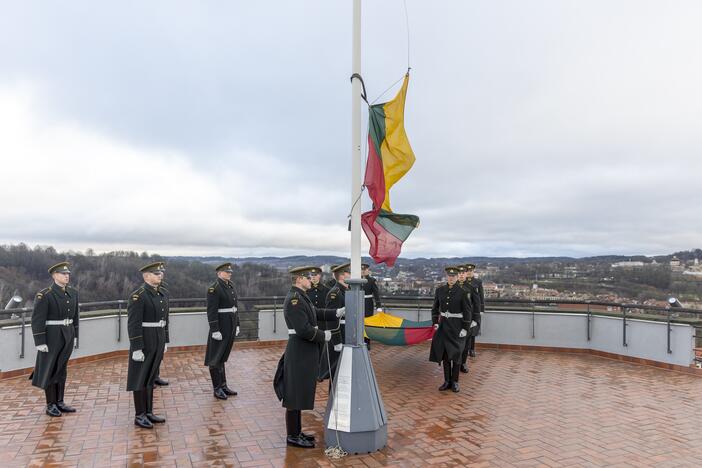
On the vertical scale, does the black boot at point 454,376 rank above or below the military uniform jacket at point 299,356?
below

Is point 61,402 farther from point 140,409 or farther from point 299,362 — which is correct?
point 299,362

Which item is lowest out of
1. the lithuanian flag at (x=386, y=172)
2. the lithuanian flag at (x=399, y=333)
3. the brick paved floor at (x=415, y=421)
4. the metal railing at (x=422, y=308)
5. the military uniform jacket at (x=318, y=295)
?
the brick paved floor at (x=415, y=421)

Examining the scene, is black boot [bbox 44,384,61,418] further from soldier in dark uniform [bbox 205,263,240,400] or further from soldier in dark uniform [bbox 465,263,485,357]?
soldier in dark uniform [bbox 465,263,485,357]

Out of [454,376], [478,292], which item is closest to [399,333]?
[454,376]

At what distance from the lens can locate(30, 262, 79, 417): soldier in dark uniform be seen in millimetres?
5219

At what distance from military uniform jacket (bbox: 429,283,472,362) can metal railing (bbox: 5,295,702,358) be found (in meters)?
3.15

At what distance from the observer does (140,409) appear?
16.2ft

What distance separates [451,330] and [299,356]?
2962 mm

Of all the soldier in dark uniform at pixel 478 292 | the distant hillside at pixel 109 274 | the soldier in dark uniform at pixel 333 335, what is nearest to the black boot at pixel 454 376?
the soldier in dark uniform at pixel 478 292

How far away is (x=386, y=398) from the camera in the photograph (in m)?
6.10

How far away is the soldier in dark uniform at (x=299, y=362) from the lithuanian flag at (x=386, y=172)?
97 cm

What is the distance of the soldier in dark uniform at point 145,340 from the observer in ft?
16.1

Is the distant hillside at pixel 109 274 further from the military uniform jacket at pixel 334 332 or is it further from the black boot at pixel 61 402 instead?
the black boot at pixel 61 402

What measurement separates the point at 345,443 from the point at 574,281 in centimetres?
1128
